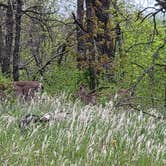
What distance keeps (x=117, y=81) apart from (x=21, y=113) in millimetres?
8306

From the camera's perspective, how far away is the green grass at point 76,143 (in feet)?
14.3

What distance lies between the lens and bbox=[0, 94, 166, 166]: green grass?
14.3 feet

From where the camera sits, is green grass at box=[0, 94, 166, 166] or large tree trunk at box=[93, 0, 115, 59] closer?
green grass at box=[0, 94, 166, 166]

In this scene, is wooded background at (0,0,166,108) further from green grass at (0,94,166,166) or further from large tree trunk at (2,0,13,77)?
green grass at (0,94,166,166)

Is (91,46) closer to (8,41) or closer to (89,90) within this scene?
(89,90)

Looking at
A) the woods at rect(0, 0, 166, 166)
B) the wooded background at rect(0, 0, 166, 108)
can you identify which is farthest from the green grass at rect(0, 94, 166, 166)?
the wooded background at rect(0, 0, 166, 108)

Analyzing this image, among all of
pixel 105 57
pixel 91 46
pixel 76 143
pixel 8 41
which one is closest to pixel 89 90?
pixel 105 57

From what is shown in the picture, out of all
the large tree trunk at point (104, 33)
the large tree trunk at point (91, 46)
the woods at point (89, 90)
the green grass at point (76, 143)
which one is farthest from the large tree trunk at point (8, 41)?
the green grass at point (76, 143)

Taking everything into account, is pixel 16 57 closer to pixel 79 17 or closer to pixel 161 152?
pixel 79 17

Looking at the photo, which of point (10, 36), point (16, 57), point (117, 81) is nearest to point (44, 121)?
point (117, 81)

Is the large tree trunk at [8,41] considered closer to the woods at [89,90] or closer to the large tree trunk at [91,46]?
the woods at [89,90]

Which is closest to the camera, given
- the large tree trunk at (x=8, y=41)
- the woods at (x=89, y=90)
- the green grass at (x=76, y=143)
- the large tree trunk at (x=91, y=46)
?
the green grass at (x=76, y=143)

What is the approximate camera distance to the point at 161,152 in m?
5.57

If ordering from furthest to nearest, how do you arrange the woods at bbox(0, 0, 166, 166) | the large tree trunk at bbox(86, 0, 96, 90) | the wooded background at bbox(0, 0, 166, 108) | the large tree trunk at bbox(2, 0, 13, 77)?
1. the large tree trunk at bbox(2, 0, 13, 77)
2. the wooded background at bbox(0, 0, 166, 108)
3. the large tree trunk at bbox(86, 0, 96, 90)
4. the woods at bbox(0, 0, 166, 166)
